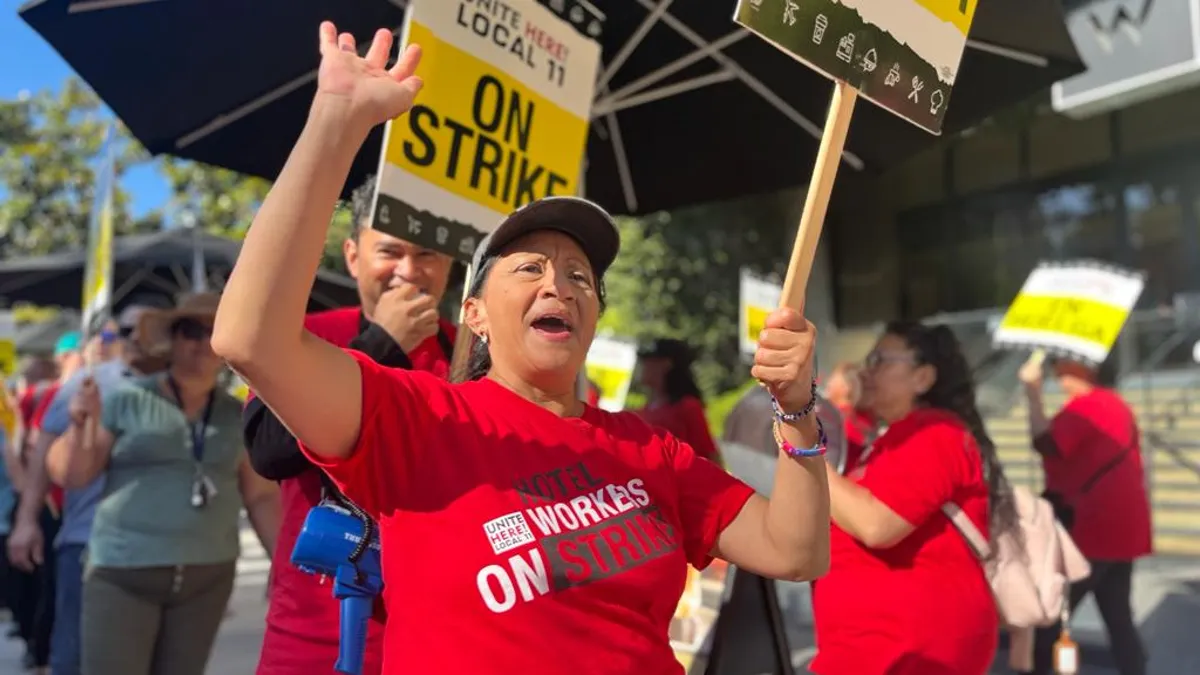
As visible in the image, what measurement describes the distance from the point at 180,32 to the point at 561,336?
8.31 feet

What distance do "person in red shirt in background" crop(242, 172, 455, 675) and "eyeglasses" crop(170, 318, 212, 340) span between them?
5.13ft

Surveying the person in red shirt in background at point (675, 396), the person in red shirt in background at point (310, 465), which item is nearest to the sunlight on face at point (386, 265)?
the person in red shirt in background at point (310, 465)

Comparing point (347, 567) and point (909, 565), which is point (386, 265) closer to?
point (347, 567)

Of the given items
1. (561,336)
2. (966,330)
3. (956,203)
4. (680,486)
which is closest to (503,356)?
(561,336)

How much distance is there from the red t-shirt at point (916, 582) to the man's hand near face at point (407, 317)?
1.40m

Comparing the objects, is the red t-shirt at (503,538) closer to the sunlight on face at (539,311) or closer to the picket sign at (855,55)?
the sunlight on face at (539,311)

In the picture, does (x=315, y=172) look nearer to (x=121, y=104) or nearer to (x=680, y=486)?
(x=680, y=486)

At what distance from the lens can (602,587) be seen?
1.67 metres

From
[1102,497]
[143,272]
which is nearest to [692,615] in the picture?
[1102,497]

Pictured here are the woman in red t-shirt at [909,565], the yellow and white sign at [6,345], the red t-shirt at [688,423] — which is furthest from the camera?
the yellow and white sign at [6,345]

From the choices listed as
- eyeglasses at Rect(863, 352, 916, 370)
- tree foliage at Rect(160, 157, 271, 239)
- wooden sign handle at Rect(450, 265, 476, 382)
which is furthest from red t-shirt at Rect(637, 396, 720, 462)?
tree foliage at Rect(160, 157, 271, 239)

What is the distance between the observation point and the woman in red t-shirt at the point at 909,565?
301 cm

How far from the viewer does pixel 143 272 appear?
10664mm

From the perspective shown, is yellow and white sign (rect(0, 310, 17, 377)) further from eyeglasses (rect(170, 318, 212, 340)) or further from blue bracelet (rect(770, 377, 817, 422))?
blue bracelet (rect(770, 377, 817, 422))
